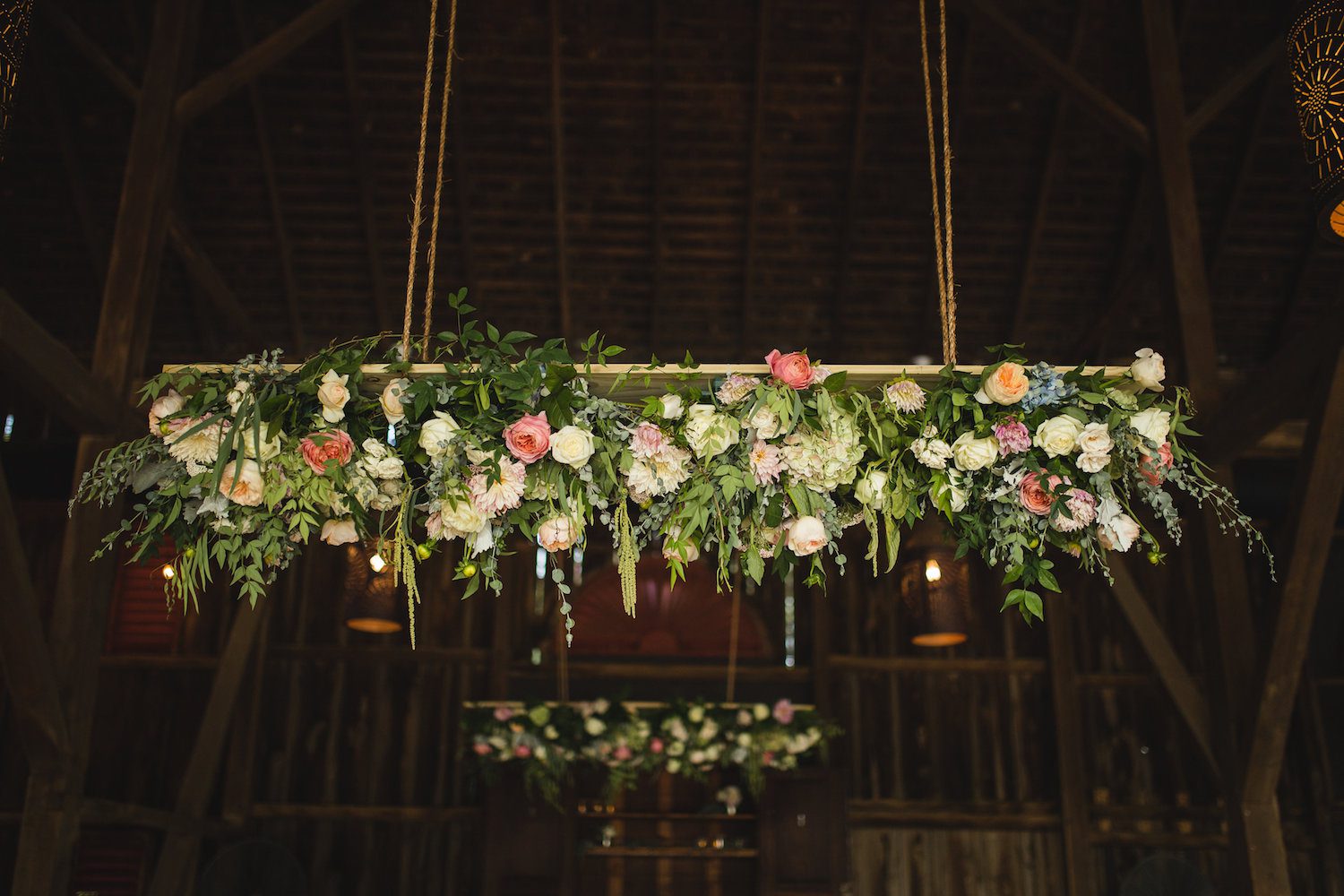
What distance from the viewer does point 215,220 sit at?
888 cm

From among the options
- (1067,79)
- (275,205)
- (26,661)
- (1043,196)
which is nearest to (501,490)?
(26,661)

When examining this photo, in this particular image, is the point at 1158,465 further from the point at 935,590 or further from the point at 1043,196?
the point at 1043,196

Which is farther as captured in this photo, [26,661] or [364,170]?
[364,170]

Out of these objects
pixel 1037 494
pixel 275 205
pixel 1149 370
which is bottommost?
pixel 1037 494

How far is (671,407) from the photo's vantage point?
3434mm

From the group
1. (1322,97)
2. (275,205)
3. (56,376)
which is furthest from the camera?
(275,205)

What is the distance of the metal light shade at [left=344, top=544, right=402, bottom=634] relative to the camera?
22.9ft

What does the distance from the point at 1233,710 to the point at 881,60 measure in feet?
16.3

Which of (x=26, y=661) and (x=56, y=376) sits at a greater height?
(x=56, y=376)

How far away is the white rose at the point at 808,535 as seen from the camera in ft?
11.1

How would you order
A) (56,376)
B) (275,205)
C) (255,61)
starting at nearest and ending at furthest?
(56,376) < (255,61) < (275,205)

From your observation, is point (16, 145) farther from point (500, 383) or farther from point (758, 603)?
point (500, 383)

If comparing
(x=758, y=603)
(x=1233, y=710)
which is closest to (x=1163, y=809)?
(x=758, y=603)

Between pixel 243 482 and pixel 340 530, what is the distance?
1.14 feet
